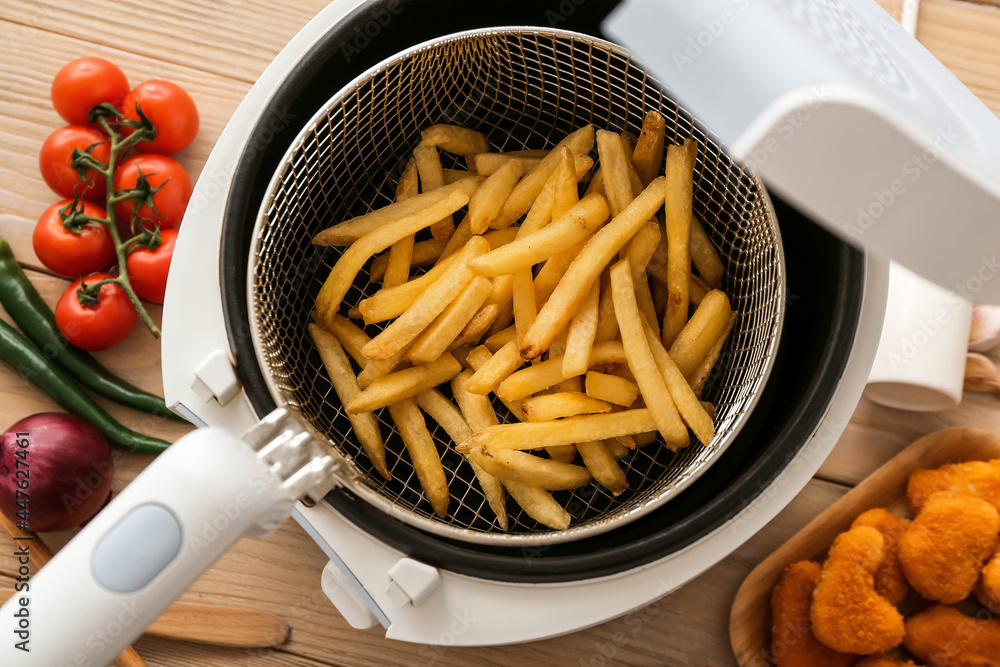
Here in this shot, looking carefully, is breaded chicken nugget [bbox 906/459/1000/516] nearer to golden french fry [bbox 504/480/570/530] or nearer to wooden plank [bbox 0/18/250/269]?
golden french fry [bbox 504/480/570/530]

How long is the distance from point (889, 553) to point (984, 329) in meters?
0.45

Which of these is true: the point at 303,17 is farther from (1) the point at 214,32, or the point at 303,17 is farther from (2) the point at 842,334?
(2) the point at 842,334

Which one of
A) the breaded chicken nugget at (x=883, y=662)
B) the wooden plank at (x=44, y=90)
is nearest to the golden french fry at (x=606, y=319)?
the breaded chicken nugget at (x=883, y=662)

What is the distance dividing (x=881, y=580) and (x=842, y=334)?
1.76ft

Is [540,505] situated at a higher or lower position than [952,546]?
lower

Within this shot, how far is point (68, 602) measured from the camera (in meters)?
0.54

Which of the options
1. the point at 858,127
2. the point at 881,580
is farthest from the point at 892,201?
the point at 881,580

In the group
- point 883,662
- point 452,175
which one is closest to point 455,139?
point 452,175

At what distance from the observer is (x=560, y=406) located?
876mm

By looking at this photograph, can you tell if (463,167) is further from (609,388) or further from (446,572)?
(446,572)

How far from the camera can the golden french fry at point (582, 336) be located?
0.83 m

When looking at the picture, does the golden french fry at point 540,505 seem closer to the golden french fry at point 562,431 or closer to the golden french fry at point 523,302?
the golden french fry at point 562,431

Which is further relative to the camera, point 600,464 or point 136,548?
point 600,464
